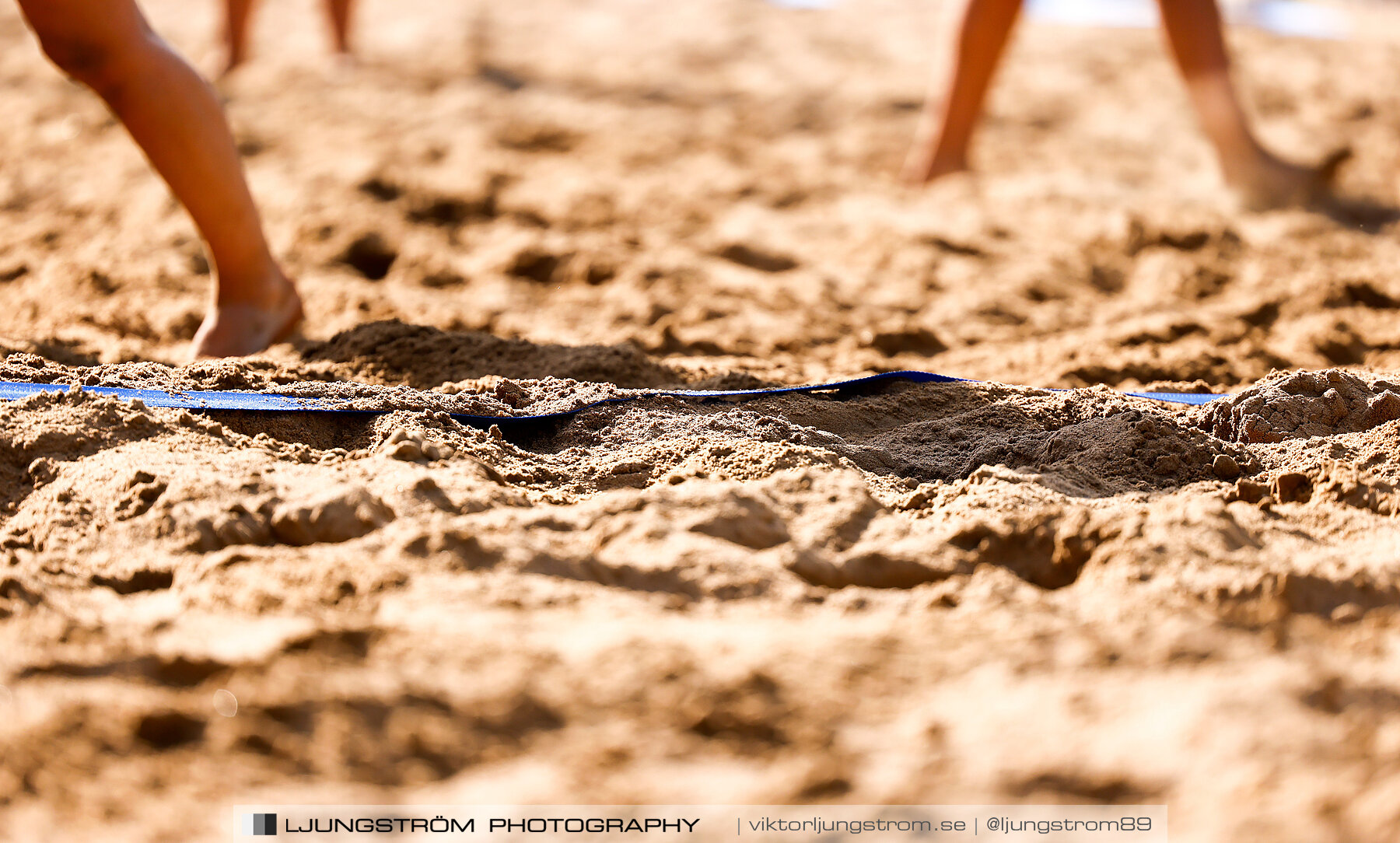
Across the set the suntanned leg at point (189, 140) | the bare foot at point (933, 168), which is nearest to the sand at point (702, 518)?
the suntanned leg at point (189, 140)

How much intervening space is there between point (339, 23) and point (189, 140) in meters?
3.13

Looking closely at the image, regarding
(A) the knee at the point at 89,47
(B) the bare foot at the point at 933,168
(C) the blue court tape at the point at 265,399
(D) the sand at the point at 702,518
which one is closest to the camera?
(D) the sand at the point at 702,518

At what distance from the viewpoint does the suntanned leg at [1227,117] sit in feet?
10.5

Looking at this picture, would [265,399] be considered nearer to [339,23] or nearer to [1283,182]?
[1283,182]

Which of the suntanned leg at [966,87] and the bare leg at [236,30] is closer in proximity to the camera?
the suntanned leg at [966,87]

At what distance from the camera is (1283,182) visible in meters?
3.22

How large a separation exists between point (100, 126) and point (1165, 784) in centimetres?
401

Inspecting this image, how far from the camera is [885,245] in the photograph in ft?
9.36

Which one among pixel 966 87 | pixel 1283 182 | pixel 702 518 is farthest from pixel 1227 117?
pixel 702 518

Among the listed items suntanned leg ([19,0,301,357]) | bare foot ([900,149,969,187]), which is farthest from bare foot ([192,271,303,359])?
bare foot ([900,149,969,187])

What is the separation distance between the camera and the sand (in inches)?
31.4

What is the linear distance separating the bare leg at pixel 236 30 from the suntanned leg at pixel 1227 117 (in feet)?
12.2

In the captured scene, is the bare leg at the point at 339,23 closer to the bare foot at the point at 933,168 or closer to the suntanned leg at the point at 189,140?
the bare foot at the point at 933,168

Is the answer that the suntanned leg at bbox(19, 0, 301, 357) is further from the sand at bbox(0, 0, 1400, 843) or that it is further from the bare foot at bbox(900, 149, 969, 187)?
the bare foot at bbox(900, 149, 969, 187)
